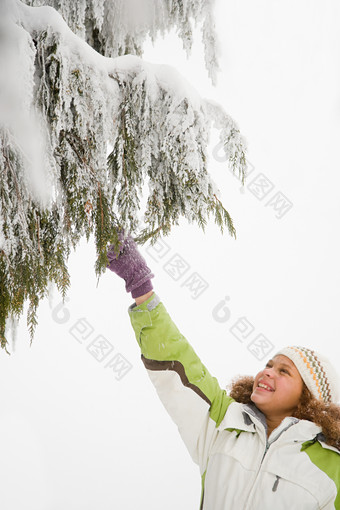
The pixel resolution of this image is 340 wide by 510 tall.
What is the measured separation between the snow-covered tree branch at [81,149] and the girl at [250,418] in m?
0.31

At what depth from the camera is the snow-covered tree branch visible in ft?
3.59

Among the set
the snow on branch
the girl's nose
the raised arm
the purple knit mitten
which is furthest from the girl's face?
the snow on branch

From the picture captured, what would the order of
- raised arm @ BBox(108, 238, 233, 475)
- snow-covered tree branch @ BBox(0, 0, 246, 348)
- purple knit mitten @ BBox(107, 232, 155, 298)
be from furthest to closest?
raised arm @ BBox(108, 238, 233, 475) → purple knit mitten @ BBox(107, 232, 155, 298) → snow-covered tree branch @ BBox(0, 0, 246, 348)

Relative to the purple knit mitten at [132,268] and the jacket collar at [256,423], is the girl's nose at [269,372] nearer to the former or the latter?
the jacket collar at [256,423]

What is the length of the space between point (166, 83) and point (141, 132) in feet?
0.65

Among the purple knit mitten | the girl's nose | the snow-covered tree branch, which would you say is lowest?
the girl's nose

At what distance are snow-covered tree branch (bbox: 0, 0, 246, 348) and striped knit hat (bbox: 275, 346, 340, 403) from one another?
2.74ft

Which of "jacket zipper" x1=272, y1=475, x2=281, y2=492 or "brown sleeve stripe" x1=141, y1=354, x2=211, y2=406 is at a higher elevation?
"brown sleeve stripe" x1=141, y1=354, x2=211, y2=406

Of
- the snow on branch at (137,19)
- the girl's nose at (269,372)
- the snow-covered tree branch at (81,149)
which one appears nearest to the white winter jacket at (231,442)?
the girl's nose at (269,372)

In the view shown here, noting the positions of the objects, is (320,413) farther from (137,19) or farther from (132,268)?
(137,19)

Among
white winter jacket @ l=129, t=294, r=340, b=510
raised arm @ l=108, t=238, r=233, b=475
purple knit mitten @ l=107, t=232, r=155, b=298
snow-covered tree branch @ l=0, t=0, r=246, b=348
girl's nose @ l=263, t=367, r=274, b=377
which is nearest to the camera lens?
snow-covered tree branch @ l=0, t=0, r=246, b=348

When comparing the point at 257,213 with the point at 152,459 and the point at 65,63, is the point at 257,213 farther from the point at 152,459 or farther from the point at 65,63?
the point at 65,63

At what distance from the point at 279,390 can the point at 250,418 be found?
0.20 metres

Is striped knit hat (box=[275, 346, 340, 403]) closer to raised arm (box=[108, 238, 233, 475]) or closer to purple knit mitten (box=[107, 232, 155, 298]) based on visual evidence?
raised arm (box=[108, 238, 233, 475])
